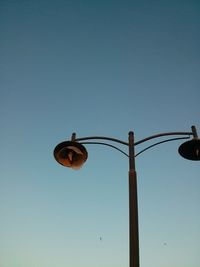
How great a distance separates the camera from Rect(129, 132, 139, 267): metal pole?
15.6ft

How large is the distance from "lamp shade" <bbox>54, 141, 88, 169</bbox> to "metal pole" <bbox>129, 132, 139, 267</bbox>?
1191mm

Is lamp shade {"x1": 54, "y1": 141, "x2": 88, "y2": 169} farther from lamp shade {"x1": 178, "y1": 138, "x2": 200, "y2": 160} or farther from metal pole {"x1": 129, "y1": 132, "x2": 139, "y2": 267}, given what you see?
lamp shade {"x1": 178, "y1": 138, "x2": 200, "y2": 160}

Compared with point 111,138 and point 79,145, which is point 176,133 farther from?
point 79,145

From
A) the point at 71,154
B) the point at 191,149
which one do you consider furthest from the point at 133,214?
the point at 191,149

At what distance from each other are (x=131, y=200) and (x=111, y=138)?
1.67 meters

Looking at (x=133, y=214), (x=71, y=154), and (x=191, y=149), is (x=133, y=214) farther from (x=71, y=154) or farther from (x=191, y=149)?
(x=191, y=149)

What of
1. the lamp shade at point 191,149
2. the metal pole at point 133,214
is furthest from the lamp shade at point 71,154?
the lamp shade at point 191,149

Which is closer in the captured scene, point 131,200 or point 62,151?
point 131,200

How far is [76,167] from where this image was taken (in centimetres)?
684

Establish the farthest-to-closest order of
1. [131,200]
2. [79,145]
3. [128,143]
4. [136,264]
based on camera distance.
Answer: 1. [79,145]
2. [128,143]
3. [131,200]
4. [136,264]

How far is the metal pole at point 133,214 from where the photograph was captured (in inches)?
187

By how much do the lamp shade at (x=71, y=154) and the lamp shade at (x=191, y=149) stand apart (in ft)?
7.03

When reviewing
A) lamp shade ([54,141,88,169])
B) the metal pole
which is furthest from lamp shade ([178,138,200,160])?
lamp shade ([54,141,88,169])

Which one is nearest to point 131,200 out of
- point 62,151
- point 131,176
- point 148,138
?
point 131,176
